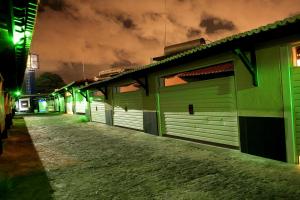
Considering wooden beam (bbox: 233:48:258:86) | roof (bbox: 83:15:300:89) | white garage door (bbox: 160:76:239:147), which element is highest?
roof (bbox: 83:15:300:89)

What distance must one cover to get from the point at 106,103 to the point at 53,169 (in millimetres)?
11048

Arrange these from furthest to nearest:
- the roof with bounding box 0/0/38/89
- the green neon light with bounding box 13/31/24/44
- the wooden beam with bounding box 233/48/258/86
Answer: the wooden beam with bounding box 233/48/258/86
the green neon light with bounding box 13/31/24/44
the roof with bounding box 0/0/38/89

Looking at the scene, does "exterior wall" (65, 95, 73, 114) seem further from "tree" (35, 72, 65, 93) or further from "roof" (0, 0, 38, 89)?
"tree" (35, 72, 65, 93)

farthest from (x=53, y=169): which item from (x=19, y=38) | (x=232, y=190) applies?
(x=232, y=190)

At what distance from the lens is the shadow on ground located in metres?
4.94

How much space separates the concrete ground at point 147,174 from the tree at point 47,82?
269 feet

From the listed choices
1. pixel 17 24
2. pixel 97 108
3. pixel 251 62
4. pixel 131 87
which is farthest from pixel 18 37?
pixel 131 87

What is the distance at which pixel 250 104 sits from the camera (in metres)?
6.86

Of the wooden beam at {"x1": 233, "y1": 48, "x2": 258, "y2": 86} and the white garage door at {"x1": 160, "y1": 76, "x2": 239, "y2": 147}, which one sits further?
the white garage door at {"x1": 160, "y1": 76, "x2": 239, "y2": 147}

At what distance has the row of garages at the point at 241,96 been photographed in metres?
5.86

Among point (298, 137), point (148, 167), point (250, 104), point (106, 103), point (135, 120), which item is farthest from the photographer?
point (106, 103)

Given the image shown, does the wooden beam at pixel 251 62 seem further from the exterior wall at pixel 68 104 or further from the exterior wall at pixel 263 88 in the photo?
the exterior wall at pixel 68 104

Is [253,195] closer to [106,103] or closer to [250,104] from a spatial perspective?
[250,104]

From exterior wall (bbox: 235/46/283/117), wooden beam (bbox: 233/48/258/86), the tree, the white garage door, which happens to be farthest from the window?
the tree
